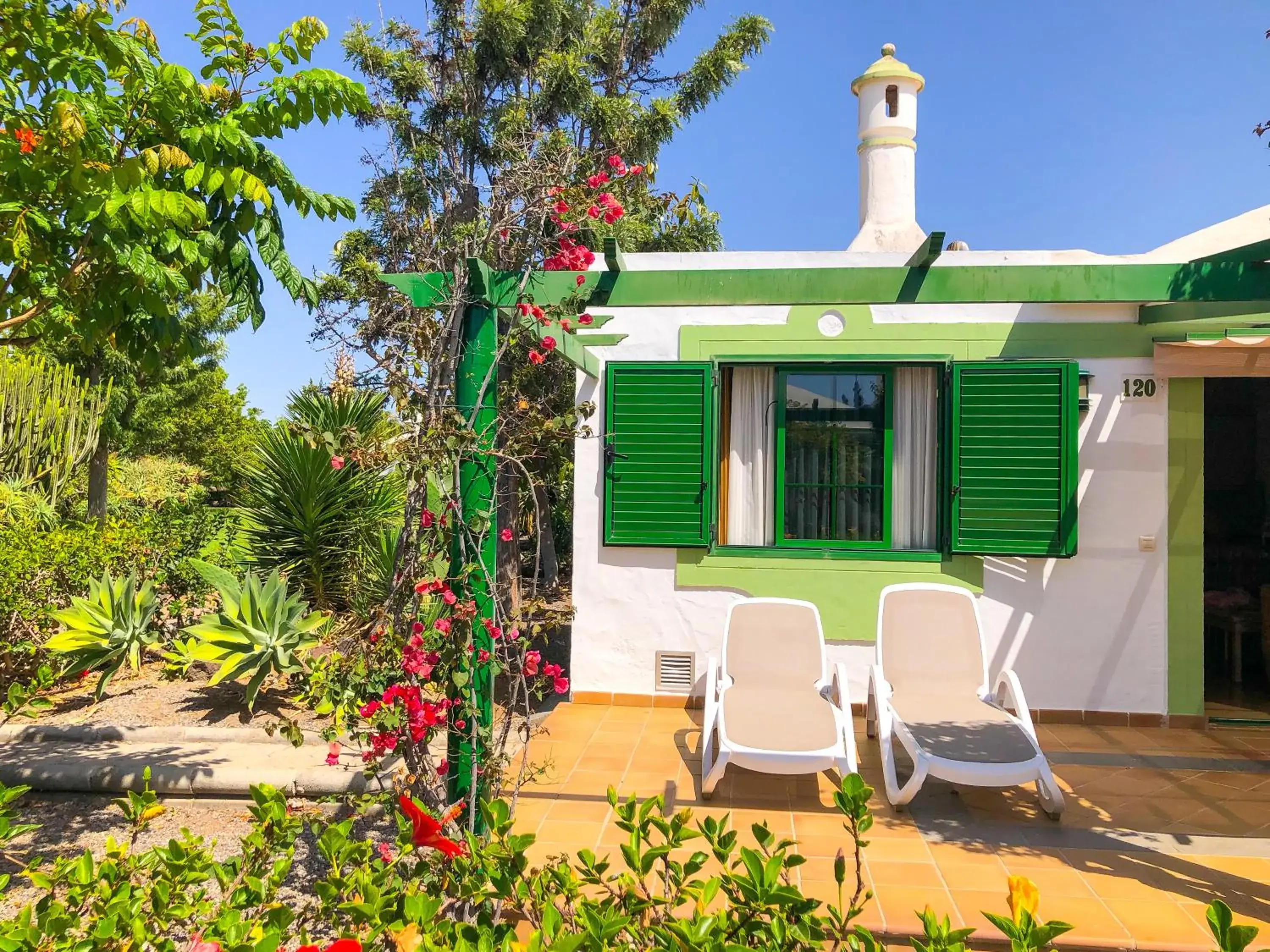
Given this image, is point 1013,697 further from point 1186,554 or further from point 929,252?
point 929,252

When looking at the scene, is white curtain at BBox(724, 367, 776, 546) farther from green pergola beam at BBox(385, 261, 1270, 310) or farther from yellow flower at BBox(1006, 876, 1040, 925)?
yellow flower at BBox(1006, 876, 1040, 925)

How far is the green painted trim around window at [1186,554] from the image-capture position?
5652 mm

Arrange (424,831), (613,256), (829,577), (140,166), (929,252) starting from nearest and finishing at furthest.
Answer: (424,831), (140,166), (929,252), (613,256), (829,577)

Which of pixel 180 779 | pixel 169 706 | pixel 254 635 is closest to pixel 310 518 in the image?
pixel 254 635

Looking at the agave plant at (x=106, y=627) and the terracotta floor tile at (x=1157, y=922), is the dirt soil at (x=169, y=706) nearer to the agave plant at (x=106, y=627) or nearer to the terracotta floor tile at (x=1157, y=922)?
the agave plant at (x=106, y=627)

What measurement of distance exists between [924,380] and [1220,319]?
7.28 feet

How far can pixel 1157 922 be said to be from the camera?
10.3 feet

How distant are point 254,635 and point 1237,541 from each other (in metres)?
9.33

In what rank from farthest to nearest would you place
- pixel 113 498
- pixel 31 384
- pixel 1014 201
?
pixel 113 498 < pixel 1014 201 < pixel 31 384

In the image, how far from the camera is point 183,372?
17953 millimetres

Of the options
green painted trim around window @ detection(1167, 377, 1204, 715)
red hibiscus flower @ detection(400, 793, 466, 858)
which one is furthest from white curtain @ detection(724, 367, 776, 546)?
red hibiscus flower @ detection(400, 793, 466, 858)

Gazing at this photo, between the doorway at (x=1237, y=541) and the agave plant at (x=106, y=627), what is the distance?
8.72 m

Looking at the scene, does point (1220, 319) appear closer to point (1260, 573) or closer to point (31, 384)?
point (1260, 573)

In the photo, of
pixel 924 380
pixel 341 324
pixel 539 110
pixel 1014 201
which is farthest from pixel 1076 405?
pixel 1014 201
